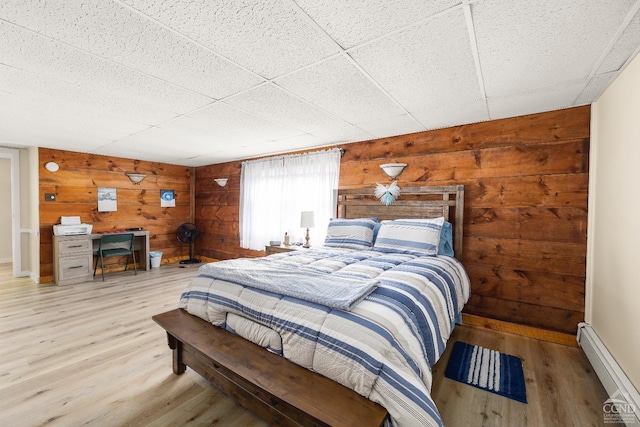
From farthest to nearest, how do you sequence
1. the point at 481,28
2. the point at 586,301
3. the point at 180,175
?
the point at 180,175 → the point at 586,301 → the point at 481,28

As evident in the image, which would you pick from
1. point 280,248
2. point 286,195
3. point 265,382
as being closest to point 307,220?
point 280,248

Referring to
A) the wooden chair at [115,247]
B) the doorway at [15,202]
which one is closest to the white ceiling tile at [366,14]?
the wooden chair at [115,247]

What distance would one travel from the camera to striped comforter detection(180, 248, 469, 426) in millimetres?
1227

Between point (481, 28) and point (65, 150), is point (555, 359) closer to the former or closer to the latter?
point (481, 28)

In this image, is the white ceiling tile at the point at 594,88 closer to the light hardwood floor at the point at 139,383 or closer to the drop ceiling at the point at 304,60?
the drop ceiling at the point at 304,60

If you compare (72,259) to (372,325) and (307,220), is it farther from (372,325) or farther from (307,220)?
(372,325)

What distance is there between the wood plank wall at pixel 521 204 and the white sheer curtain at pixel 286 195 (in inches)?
46.7

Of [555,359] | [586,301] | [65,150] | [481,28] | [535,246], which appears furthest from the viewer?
[65,150]

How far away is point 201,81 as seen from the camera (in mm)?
2018

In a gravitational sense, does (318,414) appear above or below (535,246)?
A: below

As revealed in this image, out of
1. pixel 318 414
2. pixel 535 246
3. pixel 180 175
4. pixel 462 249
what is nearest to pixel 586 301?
pixel 535 246

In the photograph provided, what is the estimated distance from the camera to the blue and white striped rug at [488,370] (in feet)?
6.17

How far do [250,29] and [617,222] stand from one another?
2.65 meters

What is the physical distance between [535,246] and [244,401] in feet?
9.27
